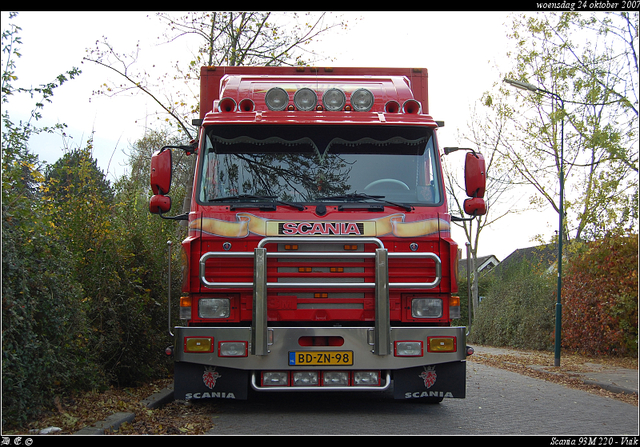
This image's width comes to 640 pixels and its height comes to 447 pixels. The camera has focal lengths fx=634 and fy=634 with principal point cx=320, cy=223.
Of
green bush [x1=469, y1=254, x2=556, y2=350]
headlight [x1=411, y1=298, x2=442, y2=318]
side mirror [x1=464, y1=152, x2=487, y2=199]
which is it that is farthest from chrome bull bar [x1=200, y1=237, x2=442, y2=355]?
green bush [x1=469, y1=254, x2=556, y2=350]

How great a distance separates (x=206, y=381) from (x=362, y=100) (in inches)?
140

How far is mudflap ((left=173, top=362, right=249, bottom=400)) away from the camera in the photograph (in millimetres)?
6598

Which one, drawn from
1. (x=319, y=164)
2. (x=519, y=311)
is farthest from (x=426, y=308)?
(x=519, y=311)

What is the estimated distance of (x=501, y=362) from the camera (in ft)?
54.6

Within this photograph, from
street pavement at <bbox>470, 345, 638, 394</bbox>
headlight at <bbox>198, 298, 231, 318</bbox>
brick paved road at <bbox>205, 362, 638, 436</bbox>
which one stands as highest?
headlight at <bbox>198, 298, 231, 318</bbox>

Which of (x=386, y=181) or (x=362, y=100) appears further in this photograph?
(x=362, y=100)

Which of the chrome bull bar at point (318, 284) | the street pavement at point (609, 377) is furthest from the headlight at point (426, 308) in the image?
the street pavement at point (609, 377)

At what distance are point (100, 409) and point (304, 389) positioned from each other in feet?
6.64

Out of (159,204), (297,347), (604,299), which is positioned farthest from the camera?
(604,299)

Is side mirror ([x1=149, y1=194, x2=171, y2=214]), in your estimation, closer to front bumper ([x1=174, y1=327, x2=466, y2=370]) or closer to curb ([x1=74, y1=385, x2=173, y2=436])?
front bumper ([x1=174, y1=327, x2=466, y2=370])

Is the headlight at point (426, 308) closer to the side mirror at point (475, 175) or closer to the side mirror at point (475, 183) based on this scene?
the side mirror at point (475, 183)

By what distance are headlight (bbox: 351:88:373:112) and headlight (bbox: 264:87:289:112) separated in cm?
77

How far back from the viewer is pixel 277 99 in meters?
7.19

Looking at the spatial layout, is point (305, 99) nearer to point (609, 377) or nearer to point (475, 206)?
point (475, 206)
